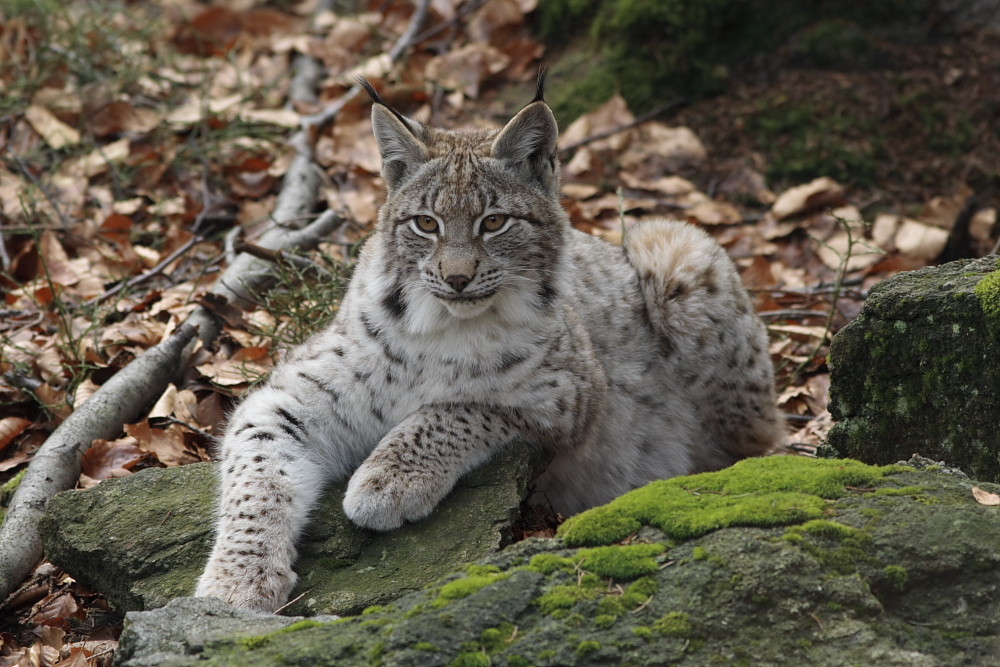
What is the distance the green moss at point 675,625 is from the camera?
2521 mm

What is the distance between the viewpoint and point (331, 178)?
7.57m

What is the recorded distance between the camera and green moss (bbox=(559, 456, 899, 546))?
2.91 meters

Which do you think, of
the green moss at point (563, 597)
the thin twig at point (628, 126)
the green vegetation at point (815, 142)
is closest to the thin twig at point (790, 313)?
the green vegetation at point (815, 142)

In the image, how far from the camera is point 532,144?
438cm

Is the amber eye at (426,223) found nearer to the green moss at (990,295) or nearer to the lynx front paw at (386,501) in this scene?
the lynx front paw at (386,501)

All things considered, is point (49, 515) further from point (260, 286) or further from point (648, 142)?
point (648, 142)

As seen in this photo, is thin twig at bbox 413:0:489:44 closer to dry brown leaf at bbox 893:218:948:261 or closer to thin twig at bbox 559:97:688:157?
thin twig at bbox 559:97:688:157

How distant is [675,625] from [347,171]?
5637 mm

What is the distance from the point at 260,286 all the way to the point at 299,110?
273 centimetres

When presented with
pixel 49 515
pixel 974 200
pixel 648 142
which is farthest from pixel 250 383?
pixel 974 200

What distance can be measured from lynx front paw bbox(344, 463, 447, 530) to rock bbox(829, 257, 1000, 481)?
5.29 feet

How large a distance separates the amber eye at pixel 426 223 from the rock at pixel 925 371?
5.37ft

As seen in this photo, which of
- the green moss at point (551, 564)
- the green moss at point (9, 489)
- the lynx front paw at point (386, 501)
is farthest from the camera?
the green moss at point (9, 489)

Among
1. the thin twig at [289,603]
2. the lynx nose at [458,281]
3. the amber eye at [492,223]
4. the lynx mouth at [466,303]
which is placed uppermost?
the amber eye at [492,223]
